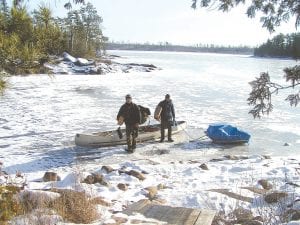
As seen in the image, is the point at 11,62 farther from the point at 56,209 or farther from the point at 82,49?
the point at 82,49

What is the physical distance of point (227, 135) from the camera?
52.1ft

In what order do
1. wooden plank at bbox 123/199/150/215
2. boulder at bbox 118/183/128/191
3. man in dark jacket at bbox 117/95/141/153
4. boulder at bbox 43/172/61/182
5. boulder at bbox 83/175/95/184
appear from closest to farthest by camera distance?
wooden plank at bbox 123/199/150/215
boulder at bbox 118/183/128/191
boulder at bbox 83/175/95/184
boulder at bbox 43/172/61/182
man in dark jacket at bbox 117/95/141/153

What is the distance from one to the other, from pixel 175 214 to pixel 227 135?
1041 centimetres

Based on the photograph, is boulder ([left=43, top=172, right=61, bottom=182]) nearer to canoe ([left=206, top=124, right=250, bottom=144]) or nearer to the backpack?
the backpack

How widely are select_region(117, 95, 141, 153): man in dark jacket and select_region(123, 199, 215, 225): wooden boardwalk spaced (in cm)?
786

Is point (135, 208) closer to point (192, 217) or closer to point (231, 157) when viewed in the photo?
point (192, 217)

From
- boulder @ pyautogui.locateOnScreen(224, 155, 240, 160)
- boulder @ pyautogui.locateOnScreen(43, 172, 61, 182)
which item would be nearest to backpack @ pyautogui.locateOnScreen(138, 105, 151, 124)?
boulder @ pyautogui.locateOnScreen(224, 155, 240, 160)

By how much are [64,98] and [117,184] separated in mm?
20738

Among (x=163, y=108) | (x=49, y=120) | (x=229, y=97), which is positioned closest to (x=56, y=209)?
(x=163, y=108)

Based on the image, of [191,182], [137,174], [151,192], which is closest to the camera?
[151,192]

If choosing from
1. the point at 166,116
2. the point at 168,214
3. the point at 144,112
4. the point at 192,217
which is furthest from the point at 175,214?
the point at 166,116

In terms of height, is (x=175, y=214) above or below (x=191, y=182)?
above

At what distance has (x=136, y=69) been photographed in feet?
Answer: 210

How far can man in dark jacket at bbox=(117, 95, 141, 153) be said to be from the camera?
13984 mm
